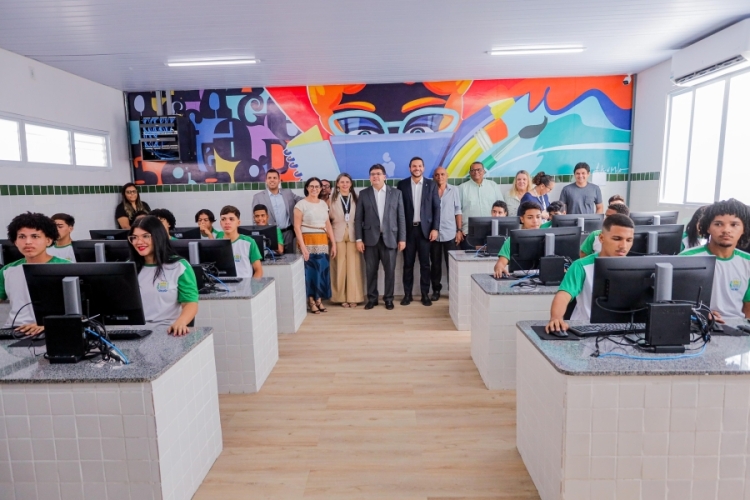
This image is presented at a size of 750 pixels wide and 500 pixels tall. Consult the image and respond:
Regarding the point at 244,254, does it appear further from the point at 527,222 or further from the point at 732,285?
the point at 732,285

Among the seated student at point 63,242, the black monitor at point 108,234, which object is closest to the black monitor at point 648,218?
the black monitor at point 108,234

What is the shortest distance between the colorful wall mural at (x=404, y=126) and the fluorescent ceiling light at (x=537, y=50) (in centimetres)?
143

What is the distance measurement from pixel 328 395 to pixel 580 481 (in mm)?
2014

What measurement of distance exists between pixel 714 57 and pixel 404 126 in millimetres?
3634

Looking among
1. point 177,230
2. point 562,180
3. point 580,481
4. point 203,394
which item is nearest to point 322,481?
point 203,394

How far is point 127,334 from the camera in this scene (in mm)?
2512

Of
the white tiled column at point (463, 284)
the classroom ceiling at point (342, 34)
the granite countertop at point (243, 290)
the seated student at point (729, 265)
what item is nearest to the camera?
the seated student at point (729, 265)

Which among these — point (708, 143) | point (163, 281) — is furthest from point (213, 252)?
point (708, 143)

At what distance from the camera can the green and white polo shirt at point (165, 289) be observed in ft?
9.19

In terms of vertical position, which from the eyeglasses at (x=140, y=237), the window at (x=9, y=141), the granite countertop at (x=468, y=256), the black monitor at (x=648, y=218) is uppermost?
the window at (x=9, y=141)

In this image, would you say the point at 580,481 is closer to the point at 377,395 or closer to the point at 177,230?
the point at 377,395

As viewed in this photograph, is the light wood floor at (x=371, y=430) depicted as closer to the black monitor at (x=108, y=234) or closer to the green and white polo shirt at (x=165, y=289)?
the green and white polo shirt at (x=165, y=289)

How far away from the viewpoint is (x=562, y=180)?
6.89m

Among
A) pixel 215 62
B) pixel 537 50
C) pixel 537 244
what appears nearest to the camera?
pixel 537 244
